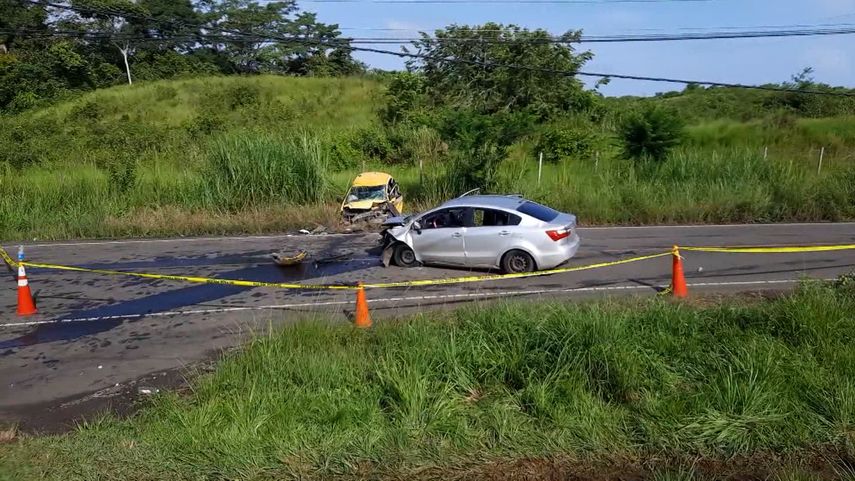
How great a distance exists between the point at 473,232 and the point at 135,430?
313 inches

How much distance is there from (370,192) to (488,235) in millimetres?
7849

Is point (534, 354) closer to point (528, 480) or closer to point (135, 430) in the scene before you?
point (528, 480)

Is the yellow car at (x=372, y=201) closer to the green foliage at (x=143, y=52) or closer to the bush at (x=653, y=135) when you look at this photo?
the bush at (x=653, y=135)

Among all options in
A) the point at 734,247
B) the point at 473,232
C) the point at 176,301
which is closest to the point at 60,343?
the point at 176,301

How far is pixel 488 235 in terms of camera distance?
45.1 feet

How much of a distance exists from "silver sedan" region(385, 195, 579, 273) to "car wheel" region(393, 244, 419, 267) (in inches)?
0.8

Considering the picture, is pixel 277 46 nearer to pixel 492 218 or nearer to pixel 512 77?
pixel 512 77

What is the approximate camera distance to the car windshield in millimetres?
20781

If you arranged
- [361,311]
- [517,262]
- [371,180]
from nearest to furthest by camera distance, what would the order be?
[361,311] < [517,262] < [371,180]

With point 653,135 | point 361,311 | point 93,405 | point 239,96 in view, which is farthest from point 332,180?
point 239,96

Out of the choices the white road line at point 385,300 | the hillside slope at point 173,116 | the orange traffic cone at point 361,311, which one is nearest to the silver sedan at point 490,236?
the white road line at point 385,300

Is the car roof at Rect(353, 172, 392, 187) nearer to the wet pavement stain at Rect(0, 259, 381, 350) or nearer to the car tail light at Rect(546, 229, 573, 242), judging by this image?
the wet pavement stain at Rect(0, 259, 381, 350)

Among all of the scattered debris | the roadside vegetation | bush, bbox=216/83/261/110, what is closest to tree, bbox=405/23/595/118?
the roadside vegetation

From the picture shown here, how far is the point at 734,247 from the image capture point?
16.9 m
